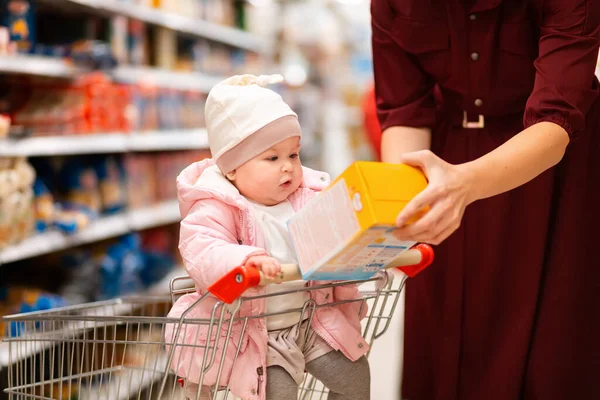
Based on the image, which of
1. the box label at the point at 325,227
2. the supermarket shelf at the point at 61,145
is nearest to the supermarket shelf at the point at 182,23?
the supermarket shelf at the point at 61,145

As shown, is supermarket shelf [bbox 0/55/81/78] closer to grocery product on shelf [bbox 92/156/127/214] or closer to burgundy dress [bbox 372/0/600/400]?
grocery product on shelf [bbox 92/156/127/214]

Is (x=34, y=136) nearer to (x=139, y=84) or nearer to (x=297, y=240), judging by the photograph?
(x=139, y=84)

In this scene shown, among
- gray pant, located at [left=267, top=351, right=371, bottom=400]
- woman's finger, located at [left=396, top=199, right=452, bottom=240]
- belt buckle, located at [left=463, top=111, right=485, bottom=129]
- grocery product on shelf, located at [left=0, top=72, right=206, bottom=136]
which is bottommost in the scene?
gray pant, located at [left=267, top=351, right=371, bottom=400]

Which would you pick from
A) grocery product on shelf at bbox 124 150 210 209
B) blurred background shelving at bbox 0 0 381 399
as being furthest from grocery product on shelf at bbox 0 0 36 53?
grocery product on shelf at bbox 124 150 210 209

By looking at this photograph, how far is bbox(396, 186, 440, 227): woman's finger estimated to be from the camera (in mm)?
1053

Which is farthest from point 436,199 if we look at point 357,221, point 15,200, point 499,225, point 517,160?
point 15,200

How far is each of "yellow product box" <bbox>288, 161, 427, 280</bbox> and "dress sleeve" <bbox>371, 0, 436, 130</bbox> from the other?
0.61m

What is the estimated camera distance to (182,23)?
395cm

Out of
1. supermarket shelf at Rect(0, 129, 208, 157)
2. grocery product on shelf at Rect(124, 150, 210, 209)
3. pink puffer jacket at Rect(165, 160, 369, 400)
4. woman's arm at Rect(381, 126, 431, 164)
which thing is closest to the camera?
pink puffer jacket at Rect(165, 160, 369, 400)

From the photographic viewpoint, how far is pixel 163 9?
3791 mm

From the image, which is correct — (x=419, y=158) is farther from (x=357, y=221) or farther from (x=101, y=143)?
(x=101, y=143)

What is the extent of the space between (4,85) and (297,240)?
2194mm

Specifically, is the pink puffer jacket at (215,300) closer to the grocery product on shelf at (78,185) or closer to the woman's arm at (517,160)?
the woman's arm at (517,160)

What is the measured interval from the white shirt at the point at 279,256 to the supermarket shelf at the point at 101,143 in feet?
4.24
